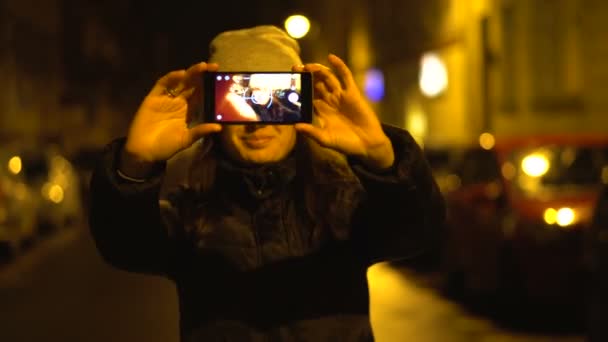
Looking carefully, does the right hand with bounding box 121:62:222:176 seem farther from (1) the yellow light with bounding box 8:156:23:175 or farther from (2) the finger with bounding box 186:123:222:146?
(1) the yellow light with bounding box 8:156:23:175

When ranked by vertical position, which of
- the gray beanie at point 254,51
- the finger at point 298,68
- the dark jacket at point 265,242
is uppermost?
the gray beanie at point 254,51

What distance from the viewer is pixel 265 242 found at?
3043 mm

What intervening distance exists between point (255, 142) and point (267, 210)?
0.63ft

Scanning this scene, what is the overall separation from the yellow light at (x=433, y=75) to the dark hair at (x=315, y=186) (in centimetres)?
2938

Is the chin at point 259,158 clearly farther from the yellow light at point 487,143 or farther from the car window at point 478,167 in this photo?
the yellow light at point 487,143

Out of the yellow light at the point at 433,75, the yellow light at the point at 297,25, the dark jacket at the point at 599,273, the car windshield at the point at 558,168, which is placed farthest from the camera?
the yellow light at the point at 433,75

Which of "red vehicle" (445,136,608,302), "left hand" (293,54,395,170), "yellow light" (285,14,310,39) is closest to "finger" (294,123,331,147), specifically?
"left hand" (293,54,395,170)

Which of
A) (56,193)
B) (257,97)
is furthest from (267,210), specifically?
(56,193)

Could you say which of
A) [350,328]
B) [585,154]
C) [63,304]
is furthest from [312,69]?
[63,304]

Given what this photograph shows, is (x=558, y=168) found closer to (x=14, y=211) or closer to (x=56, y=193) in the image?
(x=14, y=211)

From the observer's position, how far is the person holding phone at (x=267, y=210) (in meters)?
3.02

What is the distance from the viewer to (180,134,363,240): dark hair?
3.07 meters

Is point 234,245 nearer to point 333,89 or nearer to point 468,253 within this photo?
point 333,89

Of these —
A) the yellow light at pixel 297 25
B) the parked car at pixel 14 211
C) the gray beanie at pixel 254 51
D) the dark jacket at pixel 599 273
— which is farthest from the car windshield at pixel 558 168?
the yellow light at pixel 297 25
